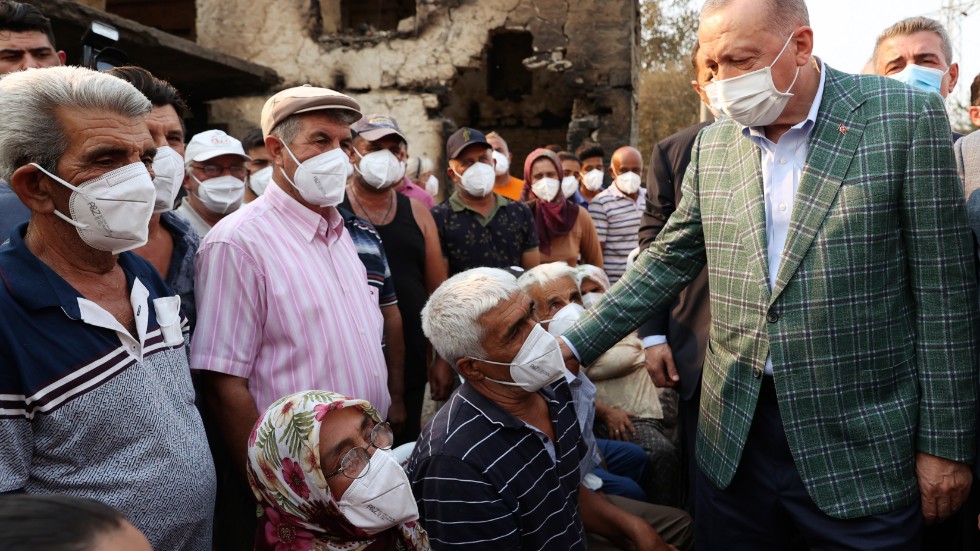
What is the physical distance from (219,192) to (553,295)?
164 centimetres

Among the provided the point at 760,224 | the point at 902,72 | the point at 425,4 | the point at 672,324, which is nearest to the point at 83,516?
the point at 760,224

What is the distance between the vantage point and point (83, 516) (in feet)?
2.83

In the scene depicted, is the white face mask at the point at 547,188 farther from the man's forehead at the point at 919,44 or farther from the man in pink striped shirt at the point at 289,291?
the man in pink striped shirt at the point at 289,291

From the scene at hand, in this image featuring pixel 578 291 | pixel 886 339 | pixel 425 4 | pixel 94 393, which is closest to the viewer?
pixel 94 393

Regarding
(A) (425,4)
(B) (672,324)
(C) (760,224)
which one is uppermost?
(A) (425,4)

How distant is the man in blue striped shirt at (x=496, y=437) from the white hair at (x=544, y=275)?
88 cm

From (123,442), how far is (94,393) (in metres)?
0.13

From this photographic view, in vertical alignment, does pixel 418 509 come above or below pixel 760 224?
below

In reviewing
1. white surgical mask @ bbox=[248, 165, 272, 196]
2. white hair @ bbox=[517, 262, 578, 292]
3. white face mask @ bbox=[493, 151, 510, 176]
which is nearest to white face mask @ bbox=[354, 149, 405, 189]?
white surgical mask @ bbox=[248, 165, 272, 196]

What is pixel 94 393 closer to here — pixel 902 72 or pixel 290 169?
pixel 290 169

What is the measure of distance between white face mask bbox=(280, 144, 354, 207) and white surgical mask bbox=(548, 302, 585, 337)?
1.08m

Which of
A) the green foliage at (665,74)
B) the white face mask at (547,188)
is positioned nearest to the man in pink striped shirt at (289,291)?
the white face mask at (547,188)

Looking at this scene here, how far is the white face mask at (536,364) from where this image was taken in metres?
2.29

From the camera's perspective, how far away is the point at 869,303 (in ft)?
6.15
